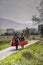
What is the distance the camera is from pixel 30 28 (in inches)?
95.9

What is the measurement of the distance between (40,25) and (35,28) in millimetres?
89

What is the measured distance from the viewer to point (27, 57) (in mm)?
2275

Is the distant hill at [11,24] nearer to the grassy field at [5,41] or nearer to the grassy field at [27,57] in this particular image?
the grassy field at [5,41]

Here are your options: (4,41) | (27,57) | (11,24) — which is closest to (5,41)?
(4,41)

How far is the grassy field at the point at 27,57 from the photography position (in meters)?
2.24

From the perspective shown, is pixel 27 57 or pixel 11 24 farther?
pixel 11 24

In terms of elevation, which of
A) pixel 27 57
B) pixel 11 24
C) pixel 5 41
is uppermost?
pixel 11 24

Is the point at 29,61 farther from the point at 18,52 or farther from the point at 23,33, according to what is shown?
the point at 23,33

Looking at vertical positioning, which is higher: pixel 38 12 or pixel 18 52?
pixel 38 12

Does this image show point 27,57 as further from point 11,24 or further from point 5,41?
point 11,24

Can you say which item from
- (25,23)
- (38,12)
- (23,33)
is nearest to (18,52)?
(23,33)

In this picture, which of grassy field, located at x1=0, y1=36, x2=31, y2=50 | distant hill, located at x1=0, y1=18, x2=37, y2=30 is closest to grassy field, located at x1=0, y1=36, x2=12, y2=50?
grassy field, located at x1=0, y1=36, x2=31, y2=50

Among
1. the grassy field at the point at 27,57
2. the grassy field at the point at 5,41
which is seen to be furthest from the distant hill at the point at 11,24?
the grassy field at the point at 27,57

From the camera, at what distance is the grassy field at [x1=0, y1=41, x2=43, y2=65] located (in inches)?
88.0
